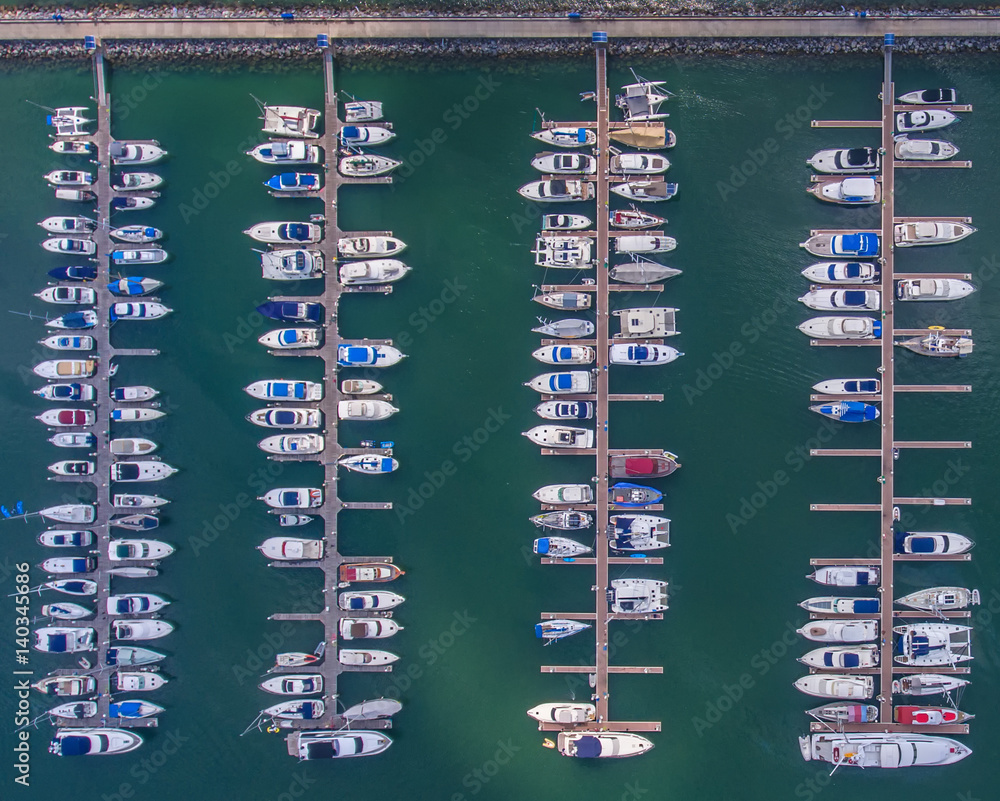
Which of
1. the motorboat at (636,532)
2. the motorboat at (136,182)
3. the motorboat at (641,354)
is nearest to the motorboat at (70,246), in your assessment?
the motorboat at (136,182)

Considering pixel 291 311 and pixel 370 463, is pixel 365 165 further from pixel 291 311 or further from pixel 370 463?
pixel 370 463

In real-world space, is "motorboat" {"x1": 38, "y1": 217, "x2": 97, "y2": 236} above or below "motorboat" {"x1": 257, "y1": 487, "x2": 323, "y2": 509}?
above

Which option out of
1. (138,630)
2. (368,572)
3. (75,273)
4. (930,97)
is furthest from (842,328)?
(75,273)

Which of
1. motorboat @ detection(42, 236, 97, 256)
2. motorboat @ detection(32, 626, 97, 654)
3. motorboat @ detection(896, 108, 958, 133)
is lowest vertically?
motorboat @ detection(32, 626, 97, 654)

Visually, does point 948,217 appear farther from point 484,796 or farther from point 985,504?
point 484,796

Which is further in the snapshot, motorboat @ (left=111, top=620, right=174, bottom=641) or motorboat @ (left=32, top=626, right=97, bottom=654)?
motorboat @ (left=111, top=620, right=174, bottom=641)

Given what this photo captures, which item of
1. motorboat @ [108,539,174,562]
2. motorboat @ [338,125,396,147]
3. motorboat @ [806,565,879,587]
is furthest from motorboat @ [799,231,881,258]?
motorboat @ [108,539,174,562]

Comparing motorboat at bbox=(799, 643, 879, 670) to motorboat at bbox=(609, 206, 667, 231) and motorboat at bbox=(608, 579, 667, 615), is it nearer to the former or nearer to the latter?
motorboat at bbox=(608, 579, 667, 615)
